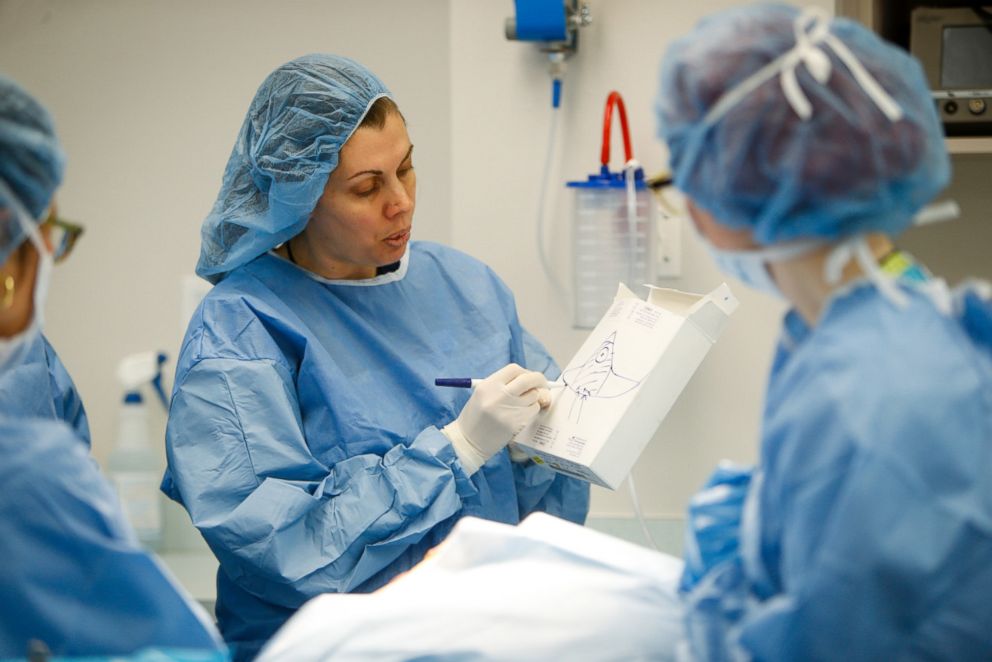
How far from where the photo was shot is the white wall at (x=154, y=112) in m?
2.44

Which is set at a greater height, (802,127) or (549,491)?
(802,127)

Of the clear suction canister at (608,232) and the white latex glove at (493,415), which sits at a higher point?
the clear suction canister at (608,232)

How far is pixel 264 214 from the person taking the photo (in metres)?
Result: 1.67

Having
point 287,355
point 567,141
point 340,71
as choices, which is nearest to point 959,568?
point 287,355

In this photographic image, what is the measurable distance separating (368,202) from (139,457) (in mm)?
1070

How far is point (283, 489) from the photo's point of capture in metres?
1.49

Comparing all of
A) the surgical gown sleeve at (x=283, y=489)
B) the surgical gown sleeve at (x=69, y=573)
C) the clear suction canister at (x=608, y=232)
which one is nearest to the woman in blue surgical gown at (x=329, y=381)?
the surgical gown sleeve at (x=283, y=489)

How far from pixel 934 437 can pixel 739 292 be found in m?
1.32

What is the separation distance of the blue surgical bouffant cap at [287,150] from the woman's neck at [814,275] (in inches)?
34.0

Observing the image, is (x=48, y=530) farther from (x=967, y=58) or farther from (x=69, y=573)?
(x=967, y=58)

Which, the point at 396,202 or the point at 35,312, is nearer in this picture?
the point at 35,312

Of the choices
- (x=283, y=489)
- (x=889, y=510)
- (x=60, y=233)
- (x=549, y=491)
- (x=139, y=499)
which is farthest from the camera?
(x=139, y=499)

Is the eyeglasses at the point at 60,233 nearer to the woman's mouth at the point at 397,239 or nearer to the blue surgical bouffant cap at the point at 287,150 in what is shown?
the blue surgical bouffant cap at the point at 287,150

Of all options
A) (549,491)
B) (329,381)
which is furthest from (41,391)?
(549,491)
